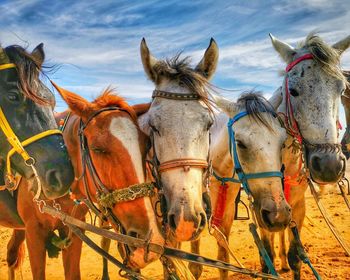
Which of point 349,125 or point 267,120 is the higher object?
point 267,120

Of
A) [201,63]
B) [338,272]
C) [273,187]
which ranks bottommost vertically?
[338,272]

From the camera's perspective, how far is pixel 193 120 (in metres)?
2.88

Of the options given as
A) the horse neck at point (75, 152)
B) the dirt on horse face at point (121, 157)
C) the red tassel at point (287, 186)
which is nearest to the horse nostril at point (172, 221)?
the dirt on horse face at point (121, 157)

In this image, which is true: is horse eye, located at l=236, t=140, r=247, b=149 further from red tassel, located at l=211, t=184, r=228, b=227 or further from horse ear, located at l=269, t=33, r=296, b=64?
horse ear, located at l=269, t=33, r=296, b=64

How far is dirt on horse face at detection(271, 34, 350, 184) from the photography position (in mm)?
3545

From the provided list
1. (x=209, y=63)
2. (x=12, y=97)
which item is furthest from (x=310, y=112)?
(x=12, y=97)

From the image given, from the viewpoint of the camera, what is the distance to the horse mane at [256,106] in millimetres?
3660

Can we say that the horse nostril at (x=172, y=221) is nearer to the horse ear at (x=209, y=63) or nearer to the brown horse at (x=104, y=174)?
the brown horse at (x=104, y=174)

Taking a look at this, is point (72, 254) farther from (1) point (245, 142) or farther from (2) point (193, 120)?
(1) point (245, 142)

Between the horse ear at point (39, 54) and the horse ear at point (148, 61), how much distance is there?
3.09 feet

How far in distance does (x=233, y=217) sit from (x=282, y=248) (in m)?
2.66

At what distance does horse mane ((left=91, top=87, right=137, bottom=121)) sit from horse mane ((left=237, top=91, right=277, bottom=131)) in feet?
4.63

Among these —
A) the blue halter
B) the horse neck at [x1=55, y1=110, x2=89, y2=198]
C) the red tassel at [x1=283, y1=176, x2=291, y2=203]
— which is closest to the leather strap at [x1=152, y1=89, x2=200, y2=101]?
the horse neck at [x1=55, y1=110, x2=89, y2=198]

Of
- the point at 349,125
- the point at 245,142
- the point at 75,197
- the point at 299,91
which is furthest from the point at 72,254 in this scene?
the point at 349,125
